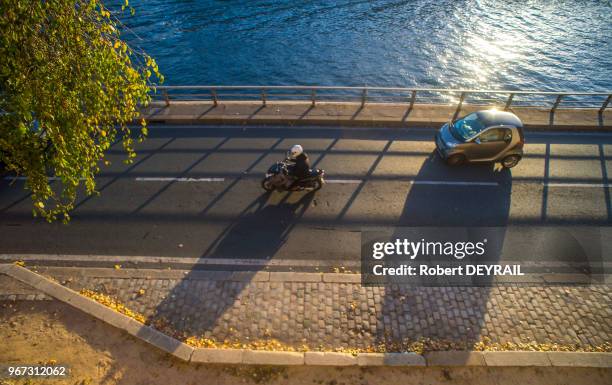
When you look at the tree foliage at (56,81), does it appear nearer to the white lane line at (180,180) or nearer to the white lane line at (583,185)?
the white lane line at (180,180)

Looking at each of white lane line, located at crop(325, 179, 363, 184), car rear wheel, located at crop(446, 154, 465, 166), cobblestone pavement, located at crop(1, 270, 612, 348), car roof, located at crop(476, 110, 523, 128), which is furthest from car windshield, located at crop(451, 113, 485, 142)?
cobblestone pavement, located at crop(1, 270, 612, 348)

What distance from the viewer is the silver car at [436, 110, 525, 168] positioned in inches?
465

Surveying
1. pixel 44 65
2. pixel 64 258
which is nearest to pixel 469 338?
pixel 44 65

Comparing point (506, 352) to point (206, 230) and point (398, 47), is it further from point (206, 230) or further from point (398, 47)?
point (398, 47)

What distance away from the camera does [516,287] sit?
28.8 feet

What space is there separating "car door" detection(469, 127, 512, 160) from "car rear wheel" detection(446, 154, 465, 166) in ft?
1.37

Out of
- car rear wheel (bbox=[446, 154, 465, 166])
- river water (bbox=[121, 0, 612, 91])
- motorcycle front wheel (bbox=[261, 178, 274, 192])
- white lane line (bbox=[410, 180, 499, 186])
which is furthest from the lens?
river water (bbox=[121, 0, 612, 91])

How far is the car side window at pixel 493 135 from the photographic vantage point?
11.8m

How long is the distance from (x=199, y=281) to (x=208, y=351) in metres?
1.93

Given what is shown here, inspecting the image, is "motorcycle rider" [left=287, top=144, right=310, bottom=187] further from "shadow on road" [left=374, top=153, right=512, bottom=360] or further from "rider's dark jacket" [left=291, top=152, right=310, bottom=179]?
"shadow on road" [left=374, top=153, right=512, bottom=360]

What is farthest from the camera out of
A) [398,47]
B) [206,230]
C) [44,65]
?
[398,47]

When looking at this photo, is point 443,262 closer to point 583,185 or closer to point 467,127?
point 467,127

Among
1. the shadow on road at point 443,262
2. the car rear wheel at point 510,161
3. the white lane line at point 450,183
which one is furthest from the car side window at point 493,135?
the white lane line at point 450,183

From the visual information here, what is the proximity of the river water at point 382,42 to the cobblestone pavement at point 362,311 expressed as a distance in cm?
2095
